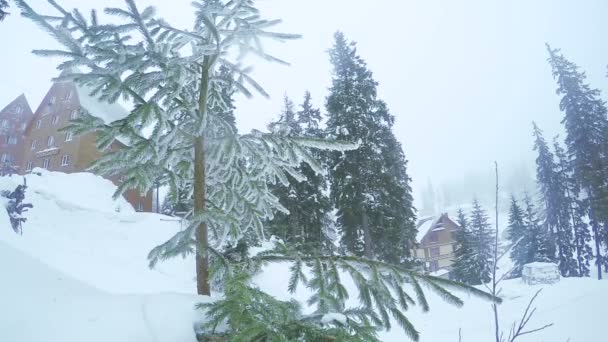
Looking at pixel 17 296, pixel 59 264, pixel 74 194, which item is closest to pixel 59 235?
pixel 74 194

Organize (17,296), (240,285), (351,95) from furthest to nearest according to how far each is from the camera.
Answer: (351,95), (17,296), (240,285)

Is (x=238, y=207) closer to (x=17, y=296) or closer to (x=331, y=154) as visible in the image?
(x=17, y=296)

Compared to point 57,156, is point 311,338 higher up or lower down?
lower down

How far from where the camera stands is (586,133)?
99.3 feet

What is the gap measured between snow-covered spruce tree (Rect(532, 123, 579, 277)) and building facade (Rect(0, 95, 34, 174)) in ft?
188

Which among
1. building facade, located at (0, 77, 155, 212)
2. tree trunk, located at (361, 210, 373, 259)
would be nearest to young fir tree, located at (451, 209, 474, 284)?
tree trunk, located at (361, 210, 373, 259)

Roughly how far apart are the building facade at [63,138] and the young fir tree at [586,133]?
1545 inches

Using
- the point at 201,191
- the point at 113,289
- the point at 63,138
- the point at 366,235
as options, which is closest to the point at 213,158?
the point at 201,191

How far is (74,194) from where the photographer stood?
20969mm

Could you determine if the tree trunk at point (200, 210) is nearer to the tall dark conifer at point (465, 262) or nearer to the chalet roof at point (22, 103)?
the tall dark conifer at point (465, 262)

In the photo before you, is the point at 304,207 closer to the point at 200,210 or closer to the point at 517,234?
the point at 200,210

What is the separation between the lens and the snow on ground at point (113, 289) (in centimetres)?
278

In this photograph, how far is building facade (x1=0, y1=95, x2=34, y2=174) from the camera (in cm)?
3884

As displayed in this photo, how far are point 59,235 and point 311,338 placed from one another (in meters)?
16.9
